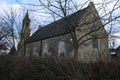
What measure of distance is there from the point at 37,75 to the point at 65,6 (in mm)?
6449

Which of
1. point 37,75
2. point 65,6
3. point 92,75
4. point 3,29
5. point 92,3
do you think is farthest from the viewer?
point 3,29

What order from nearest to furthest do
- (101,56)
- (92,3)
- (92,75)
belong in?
1. (92,75)
2. (101,56)
3. (92,3)

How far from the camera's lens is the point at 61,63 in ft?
23.4

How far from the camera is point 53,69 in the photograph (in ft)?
23.7

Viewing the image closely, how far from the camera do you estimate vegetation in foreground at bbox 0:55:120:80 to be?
6.02 meters

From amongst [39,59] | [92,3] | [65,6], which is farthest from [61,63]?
[65,6]

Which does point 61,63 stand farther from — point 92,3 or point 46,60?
point 92,3

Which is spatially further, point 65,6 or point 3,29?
point 3,29

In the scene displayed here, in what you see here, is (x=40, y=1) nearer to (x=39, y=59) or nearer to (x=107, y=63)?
(x=39, y=59)

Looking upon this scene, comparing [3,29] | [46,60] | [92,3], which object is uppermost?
[3,29]

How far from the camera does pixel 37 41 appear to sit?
4272 centimetres

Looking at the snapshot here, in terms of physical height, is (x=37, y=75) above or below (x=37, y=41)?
below

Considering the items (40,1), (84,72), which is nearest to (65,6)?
(40,1)

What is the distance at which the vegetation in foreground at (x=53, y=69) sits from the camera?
6.02 m
